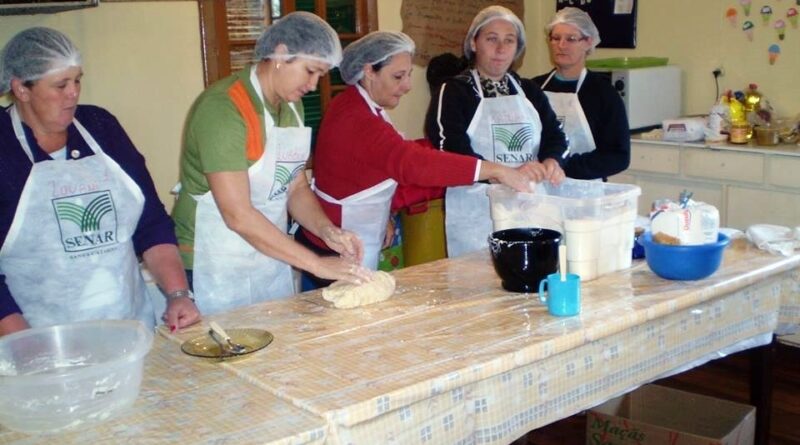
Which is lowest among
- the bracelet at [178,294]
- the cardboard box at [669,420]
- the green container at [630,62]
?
the cardboard box at [669,420]

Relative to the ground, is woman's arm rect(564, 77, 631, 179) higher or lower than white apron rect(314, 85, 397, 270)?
higher

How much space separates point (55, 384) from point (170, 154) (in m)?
2.40

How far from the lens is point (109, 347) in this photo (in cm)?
197

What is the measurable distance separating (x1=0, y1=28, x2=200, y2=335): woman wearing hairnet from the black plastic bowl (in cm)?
80

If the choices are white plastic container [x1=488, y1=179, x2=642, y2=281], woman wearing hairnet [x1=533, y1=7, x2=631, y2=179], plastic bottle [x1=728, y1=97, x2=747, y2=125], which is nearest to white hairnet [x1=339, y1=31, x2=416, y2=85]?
white plastic container [x1=488, y1=179, x2=642, y2=281]

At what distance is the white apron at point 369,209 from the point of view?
3.10 metres

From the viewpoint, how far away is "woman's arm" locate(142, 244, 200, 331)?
2.34 m

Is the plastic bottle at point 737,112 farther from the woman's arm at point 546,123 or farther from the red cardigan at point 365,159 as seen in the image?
the red cardigan at point 365,159

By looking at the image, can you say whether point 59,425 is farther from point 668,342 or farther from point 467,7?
point 467,7

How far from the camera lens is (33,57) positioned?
227 cm

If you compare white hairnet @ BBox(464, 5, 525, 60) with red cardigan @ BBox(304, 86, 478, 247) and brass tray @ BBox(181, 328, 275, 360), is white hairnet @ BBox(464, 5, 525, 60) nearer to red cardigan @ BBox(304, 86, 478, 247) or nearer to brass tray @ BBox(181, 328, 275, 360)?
red cardigan @ BBox(304, 86, 478, 247)

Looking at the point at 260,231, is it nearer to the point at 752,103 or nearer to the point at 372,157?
the point at 372,157

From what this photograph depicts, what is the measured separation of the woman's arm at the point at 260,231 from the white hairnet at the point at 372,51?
77 cm

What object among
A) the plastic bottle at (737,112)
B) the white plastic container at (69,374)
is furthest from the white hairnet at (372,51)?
the plastic bottle at (737,112)
